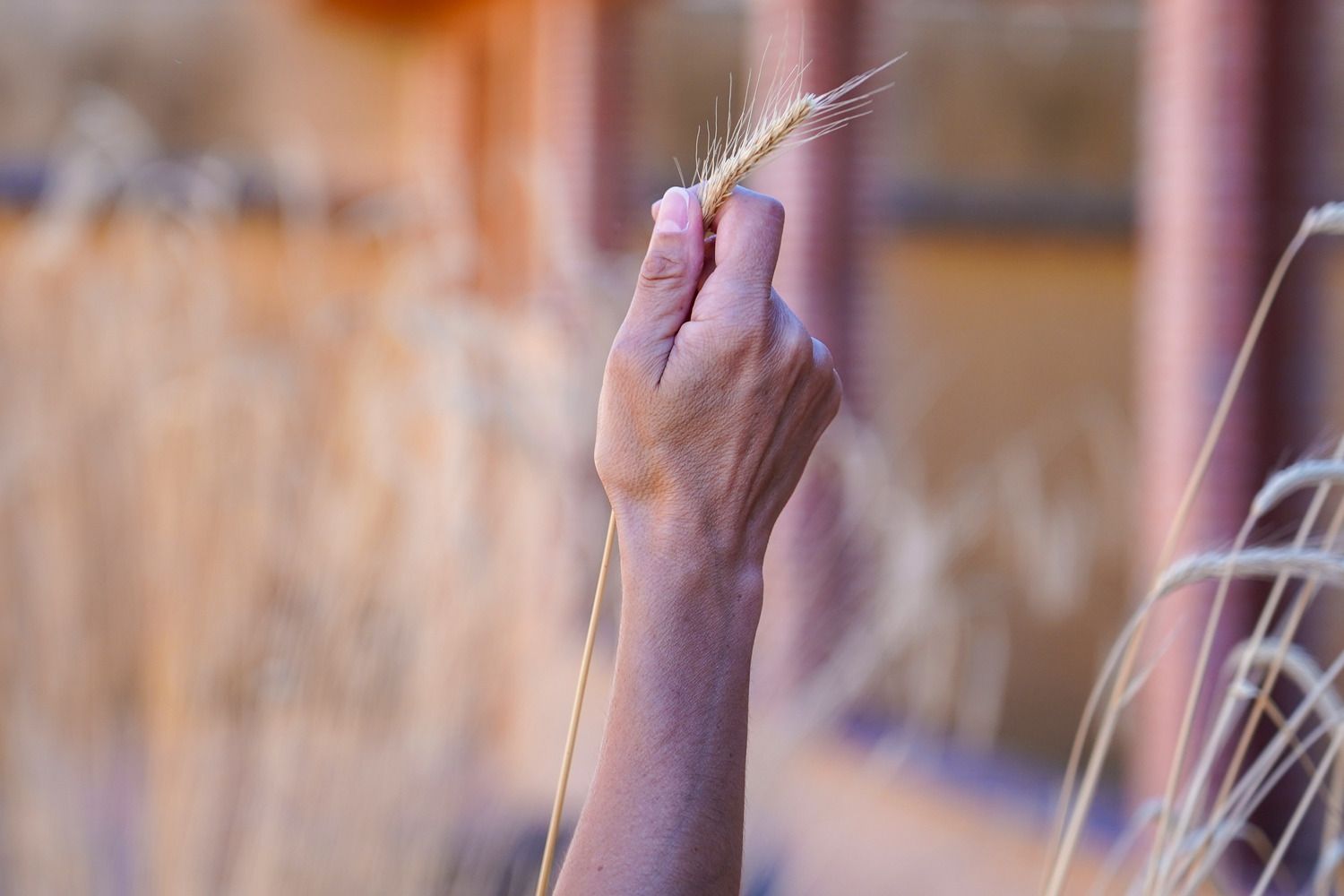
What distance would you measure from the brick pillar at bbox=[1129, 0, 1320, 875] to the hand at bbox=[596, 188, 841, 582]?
60.5 inches

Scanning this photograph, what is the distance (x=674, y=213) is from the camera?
0.61 metres

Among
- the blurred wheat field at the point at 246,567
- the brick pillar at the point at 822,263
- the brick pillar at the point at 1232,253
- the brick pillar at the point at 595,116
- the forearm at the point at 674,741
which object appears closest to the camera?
the forearm at the point at 674,741

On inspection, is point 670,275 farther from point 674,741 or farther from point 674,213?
point 674,741

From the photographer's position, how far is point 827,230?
10.4 feet

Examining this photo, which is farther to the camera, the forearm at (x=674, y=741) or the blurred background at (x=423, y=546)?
the blurred background at (x=423, y=546)

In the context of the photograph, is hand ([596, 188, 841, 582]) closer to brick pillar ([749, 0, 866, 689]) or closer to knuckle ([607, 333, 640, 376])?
knuckle ([607, 333, 640, 376])

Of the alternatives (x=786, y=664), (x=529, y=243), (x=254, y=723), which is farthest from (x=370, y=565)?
(x=529, y=243)

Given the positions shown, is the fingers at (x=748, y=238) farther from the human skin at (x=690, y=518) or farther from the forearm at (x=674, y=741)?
the forearm at (x=674, y=741)

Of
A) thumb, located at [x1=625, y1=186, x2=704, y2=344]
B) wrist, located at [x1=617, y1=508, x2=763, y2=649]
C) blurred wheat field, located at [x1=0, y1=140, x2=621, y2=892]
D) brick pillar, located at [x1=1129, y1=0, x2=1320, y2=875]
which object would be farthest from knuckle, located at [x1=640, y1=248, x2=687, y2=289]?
brick pillar, located at [x1=1129, y1=0, x2=1320, y2=875]

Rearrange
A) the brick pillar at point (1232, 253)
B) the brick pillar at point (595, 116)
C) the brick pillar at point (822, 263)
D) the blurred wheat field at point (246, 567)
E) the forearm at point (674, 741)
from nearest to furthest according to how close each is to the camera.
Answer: the forearm at point (674, 741)
the blurred wheat field at point (246, 567)
the brick pillar at point (1232, 253)
the brick pillar at point (822, 263)
the brick pillar at point (595, 116)

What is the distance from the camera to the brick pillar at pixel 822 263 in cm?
309

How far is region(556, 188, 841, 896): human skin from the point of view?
0.58 metres

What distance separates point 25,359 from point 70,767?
0.58 m

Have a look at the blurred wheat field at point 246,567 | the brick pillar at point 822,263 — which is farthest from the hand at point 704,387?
the brick pillar at point 822,263
